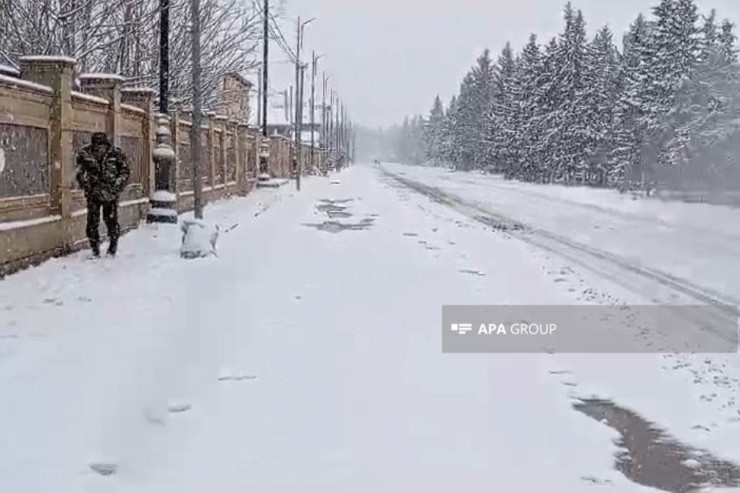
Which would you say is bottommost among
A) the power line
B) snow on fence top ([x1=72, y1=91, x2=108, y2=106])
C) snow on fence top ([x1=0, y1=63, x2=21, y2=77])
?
snow on fence top ([x1=72, y1=91, x2=108, y2=106])

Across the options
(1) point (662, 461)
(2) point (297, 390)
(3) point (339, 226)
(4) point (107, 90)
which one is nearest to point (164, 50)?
(4) point (107, 90)

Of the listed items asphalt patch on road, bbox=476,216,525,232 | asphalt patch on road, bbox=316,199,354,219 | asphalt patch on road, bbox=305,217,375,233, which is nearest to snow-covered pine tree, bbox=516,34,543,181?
asphalt patch on road, bbox=316,199,354,219

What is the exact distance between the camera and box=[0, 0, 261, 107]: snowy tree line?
72.1 feet

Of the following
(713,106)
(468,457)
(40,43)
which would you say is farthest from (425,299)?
(713,106)

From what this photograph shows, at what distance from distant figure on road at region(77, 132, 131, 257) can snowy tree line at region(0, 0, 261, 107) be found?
8.65 metres

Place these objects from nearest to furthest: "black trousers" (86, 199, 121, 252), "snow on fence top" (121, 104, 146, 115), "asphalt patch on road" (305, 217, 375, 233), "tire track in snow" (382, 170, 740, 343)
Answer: "tire track in snow" (382, 170, 740, 343)
"black trousers" (86, 199, 121, 252)
"snow on fence top" (121, 104, 146, 115)
"asphalt patch on road" (305, 217, 375, 233)

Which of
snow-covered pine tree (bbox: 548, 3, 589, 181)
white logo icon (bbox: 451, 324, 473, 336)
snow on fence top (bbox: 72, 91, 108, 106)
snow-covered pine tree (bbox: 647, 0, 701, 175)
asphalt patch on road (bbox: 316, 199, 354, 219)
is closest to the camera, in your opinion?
white logo icon (bbox: 451, 324, 473, 336)

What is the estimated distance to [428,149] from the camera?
16400cm

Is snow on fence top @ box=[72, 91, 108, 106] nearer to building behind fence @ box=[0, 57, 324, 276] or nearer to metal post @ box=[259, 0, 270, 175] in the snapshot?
building behind fence @ box=[0, 57, 324, 276]

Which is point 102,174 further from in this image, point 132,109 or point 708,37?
point 708,37

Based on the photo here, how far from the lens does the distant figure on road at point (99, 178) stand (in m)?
12.4

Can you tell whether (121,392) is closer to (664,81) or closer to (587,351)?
(587,351)

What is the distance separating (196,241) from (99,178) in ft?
5.57

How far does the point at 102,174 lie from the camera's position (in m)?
12.4
